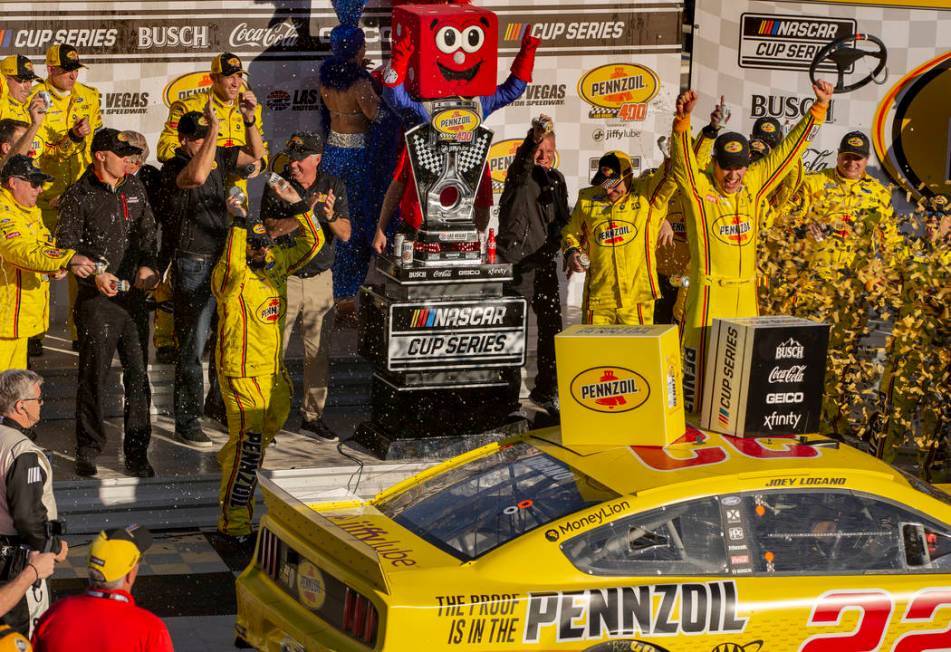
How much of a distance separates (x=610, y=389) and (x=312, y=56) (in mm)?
5522

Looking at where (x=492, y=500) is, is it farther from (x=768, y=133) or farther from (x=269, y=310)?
(x=768, y=133)

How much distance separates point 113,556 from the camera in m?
5.46

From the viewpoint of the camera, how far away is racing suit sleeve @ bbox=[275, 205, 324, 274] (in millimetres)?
9203

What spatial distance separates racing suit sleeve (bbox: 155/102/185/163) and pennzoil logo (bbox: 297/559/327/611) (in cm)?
498

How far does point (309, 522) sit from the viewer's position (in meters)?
6.33

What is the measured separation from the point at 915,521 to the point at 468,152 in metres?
4.30

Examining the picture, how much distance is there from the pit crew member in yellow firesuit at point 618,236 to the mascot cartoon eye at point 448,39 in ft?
4.35

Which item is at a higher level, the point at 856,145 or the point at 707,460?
the point at 856,145

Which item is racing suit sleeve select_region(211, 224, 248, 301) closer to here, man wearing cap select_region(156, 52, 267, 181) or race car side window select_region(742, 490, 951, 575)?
man wearing cap select_region(156, 52, 267, 181)

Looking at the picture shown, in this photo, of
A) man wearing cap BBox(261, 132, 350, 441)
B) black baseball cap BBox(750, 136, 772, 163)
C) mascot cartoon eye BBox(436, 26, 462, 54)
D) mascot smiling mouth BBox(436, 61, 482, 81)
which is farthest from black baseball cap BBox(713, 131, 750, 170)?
man wearing cap BBox(261, 132, 350, 441)

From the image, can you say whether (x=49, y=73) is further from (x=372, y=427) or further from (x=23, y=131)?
(x=372, y=427)

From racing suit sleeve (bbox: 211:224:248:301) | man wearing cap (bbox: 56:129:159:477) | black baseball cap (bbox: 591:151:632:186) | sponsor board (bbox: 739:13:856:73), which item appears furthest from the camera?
sponsor board (bbox: 739:13:856:73)

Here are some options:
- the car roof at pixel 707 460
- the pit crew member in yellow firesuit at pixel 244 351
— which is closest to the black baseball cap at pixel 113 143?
the pit crew member in yellow firesuit at pixel 244 351

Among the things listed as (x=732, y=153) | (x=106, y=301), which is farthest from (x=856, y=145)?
(x=106, y=301)
